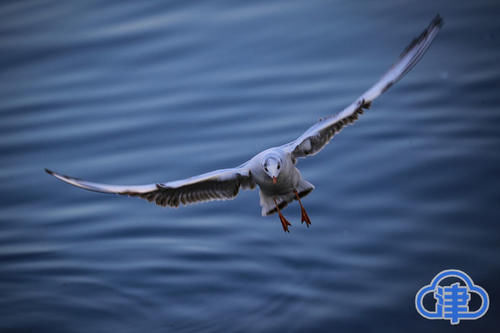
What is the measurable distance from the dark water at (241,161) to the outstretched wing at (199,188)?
1580 mm

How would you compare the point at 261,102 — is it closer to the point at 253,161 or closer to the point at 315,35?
the point at 315,35

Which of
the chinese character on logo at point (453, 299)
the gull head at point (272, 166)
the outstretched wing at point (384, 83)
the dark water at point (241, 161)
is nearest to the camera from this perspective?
the gull head at point (272, 166)

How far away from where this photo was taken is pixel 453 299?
8961mm

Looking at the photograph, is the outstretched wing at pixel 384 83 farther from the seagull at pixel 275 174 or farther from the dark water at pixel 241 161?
the dark water at pixel 241 161

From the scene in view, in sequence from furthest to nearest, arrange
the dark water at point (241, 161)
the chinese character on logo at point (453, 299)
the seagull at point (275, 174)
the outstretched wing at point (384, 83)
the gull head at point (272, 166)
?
the dark water at point (241, 161)
the chinese character on logo at point (453, 299)
the outstretched wing at point (384, 83)
the seagull at point (275, 174)
the gull head at point (272, 166)

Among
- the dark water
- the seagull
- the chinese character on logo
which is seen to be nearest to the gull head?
the seagull

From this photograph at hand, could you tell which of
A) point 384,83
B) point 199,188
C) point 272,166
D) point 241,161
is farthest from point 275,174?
point 241,161

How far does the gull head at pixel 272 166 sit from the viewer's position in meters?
8.16

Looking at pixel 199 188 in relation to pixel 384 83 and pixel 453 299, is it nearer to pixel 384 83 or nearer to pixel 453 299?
pixel 384 83

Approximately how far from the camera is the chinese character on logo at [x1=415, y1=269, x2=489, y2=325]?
28.7 ft

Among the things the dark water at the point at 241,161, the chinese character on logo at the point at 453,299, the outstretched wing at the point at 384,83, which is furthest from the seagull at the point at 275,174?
the chinese character on logo at the point at 453,299

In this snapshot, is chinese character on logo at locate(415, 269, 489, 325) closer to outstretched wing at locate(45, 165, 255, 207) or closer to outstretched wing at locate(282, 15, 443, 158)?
outstretched wing at locate(282, 15, 443, 158)

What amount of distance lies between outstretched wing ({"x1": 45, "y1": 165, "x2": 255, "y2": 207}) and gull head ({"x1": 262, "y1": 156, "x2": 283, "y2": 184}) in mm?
615

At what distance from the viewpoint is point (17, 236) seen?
12031mm
